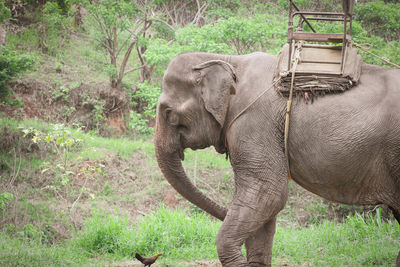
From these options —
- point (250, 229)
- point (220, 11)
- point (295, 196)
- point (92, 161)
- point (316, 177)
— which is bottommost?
point (295, 196)

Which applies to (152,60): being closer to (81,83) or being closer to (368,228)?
(81,83)

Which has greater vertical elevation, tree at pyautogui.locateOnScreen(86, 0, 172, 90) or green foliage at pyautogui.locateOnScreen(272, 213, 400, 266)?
tree at pyautogui.locateOnScreen(86, 0, 172, 90)

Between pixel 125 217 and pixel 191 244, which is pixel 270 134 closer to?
pixel 191 244

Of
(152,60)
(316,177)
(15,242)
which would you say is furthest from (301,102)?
(152,60)

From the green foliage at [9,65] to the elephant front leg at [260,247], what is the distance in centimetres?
734

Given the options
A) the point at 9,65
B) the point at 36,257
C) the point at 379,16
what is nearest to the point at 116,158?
the point at 9,65

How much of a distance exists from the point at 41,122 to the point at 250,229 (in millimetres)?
10125

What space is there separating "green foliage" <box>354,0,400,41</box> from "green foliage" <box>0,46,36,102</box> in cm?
848

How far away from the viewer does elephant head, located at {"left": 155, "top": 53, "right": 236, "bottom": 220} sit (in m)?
4.25

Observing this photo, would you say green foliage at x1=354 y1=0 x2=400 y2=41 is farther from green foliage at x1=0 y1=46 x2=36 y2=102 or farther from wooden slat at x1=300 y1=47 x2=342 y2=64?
wooden slat at x1=300 y1=47 x2=342 y2=64

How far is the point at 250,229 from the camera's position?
4.05 meters

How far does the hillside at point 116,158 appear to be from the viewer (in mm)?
6449

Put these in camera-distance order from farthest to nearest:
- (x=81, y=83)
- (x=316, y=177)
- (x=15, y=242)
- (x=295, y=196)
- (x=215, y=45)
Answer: (x=81, y=83)
(x=295, y=196)
(x=215, y=45)
(x=15, y=242)
(x=316, y=177)

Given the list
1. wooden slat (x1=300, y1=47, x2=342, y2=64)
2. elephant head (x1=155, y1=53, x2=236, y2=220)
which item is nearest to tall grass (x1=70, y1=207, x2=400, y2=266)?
elephant head (x1=155, y1=53, x2=236, y2=220)
